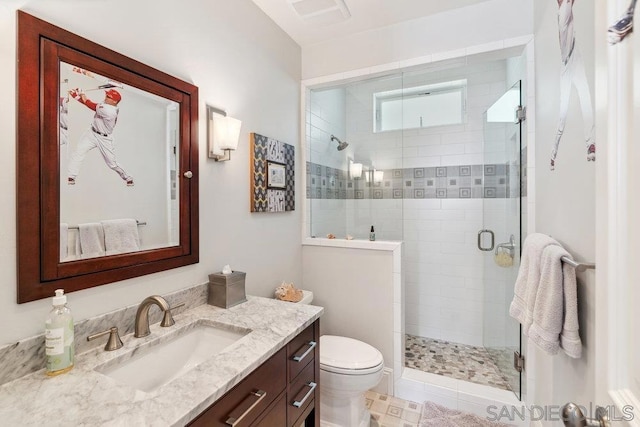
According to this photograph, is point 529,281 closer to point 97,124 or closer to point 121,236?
point 121,236

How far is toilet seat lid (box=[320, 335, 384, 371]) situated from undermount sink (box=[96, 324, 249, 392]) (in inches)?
29.4

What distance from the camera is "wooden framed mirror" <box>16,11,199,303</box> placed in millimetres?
919

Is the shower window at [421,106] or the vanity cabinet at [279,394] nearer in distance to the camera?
the vanity cabinet at [279,394]

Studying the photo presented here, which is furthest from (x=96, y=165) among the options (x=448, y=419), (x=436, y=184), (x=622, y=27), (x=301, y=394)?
(x=436, y=184)

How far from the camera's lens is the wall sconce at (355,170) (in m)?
2.54

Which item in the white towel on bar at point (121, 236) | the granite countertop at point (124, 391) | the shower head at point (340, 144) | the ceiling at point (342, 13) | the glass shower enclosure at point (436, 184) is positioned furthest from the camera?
the shower head at point (340, 144)

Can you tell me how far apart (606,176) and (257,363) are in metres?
1.06

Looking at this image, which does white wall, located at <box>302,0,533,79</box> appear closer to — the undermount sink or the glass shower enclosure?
the glass shower enclosure

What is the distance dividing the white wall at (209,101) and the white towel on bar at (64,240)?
0.12 metres

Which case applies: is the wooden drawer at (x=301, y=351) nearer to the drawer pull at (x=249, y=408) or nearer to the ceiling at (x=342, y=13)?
the drawer pull at (x=249, y=408)

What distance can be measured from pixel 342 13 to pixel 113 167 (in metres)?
1.78

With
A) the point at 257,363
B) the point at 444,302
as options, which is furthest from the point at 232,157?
the point at 444,302

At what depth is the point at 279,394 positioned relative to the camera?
115 centimetres

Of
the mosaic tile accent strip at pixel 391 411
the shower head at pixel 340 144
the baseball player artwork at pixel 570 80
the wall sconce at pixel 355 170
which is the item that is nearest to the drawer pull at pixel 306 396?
the mosaic tile accent strip at pixel 391 411
